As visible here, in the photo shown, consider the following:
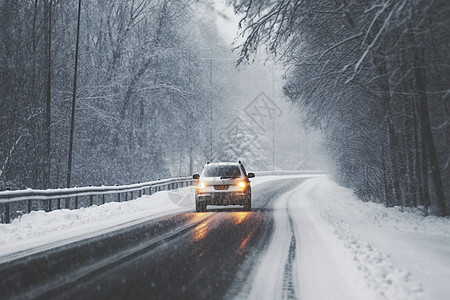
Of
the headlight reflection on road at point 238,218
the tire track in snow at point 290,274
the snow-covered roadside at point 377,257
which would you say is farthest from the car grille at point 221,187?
the tire track in snow at point 290,274

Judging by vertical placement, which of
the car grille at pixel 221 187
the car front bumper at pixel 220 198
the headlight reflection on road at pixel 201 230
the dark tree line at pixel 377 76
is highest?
the dark tree line at pixel 377 76

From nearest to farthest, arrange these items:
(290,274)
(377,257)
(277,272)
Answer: (290,274), (277,272), (377,257)

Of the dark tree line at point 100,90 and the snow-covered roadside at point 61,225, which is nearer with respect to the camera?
the snow-covered roadside at point 61,225

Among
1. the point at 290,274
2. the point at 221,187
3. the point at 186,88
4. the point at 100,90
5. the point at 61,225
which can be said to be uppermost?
the point at 186,88

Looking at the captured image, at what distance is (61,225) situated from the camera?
39.1 feet

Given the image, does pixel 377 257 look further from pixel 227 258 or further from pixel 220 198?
pixel 220 198

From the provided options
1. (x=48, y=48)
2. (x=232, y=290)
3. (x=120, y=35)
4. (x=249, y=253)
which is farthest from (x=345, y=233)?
(x=120, y=35)

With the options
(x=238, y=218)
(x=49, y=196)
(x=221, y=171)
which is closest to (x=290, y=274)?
(x=238, y=218)

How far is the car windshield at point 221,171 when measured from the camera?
1677 centimetres

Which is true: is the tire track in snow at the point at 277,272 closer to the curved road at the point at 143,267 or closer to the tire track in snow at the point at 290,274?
the tire track in snow at the point at 290,274

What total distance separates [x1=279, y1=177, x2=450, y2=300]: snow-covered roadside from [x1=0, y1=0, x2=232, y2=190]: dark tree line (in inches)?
515

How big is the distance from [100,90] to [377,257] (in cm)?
2083

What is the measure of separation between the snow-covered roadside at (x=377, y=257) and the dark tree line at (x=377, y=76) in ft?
5.51

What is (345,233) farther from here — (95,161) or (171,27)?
(171,27)
